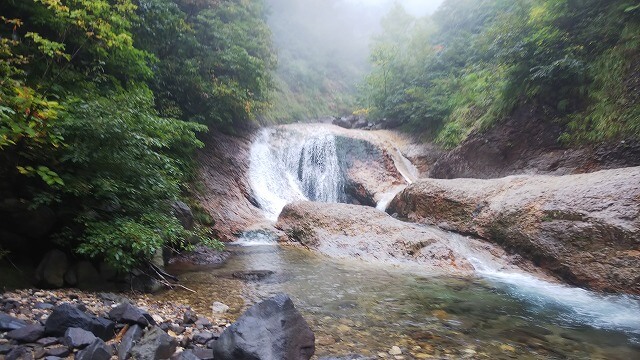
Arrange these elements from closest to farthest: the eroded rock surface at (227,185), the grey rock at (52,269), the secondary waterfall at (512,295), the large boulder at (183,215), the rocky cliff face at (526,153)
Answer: the grey rock at (52,269), the secondary waterfall at (512,295), the large boulder at (183,215), the rocky cliff face at (526,153), the eroded rock surface at (227,185)

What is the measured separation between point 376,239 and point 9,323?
22.0 ft

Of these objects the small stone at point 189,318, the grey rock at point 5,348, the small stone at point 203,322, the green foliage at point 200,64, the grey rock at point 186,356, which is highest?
the green foliage at point 200,64

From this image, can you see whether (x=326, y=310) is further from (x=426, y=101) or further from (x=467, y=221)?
(x=426, y=101)

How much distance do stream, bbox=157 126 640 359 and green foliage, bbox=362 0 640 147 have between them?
5352 millimetres

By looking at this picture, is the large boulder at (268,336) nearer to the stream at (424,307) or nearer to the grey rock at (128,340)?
the stream at (424,307)

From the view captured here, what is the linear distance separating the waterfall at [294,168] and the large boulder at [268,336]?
8880 mm

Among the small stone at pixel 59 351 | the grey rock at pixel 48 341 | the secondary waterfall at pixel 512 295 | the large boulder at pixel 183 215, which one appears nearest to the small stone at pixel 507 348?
the secondary waterfall at pixel 512 295

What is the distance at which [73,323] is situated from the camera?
7.99 ft

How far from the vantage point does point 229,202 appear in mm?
10117

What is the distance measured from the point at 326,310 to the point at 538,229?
482 cm

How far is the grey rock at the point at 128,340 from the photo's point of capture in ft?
7.71

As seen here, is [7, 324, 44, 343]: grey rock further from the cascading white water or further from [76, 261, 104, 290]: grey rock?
the cascading white water

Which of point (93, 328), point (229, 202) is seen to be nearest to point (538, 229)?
point (93, 328)

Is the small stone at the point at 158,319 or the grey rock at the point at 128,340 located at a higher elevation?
the grey rock at the point at 128,340
